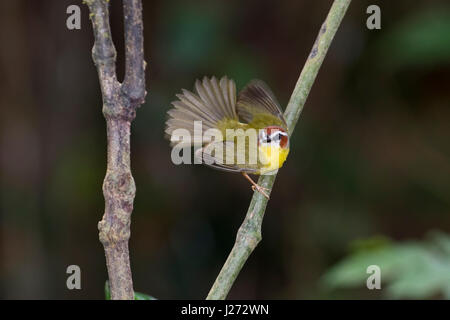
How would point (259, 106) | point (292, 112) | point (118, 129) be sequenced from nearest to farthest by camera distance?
point (118, 129) < point (292, 112) < point (259, 106)

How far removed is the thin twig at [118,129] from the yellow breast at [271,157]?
327mm

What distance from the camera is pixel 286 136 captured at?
909 mm

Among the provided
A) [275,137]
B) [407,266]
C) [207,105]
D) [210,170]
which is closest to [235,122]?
[207,105]

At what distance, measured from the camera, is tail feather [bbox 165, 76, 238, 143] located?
0.99 m

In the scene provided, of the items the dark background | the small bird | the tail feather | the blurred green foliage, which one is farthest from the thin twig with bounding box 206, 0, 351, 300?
the dark background

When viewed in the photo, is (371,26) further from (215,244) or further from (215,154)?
(215,154)

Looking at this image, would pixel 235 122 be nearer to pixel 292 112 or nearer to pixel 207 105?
pixel 207 105

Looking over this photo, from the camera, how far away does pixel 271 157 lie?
3.05 feet

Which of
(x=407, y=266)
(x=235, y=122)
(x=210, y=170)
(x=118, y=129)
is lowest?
(x=407, y=266)

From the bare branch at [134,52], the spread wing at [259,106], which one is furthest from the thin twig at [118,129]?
the spread wing at [259,106]

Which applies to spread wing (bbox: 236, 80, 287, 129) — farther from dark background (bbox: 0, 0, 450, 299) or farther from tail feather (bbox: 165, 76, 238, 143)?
dark background (bbox: 0, 0, 450, 299)

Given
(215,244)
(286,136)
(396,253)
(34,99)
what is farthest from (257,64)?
(286,136)

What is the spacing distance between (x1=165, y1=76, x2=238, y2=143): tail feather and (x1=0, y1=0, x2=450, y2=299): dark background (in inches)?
58.9

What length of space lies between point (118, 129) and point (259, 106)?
43 centimetres
